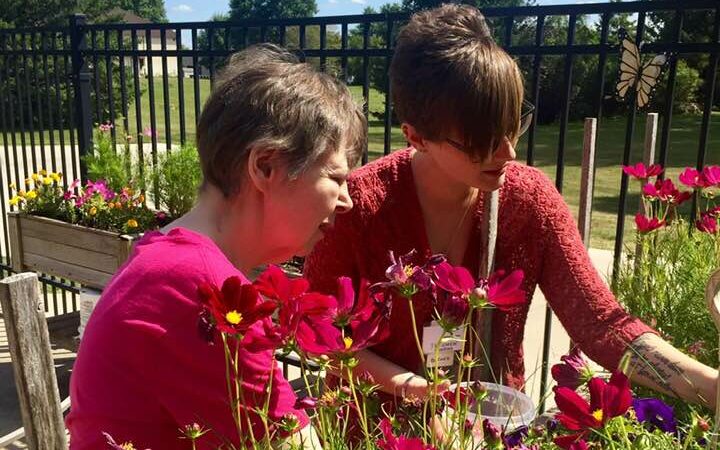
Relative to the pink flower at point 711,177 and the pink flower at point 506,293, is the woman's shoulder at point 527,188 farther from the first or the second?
the pink flower at point 506,293

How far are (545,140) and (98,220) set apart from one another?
14.0m

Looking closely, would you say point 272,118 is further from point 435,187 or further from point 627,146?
point 627,146

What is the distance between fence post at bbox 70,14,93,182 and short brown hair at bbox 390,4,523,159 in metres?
3.34

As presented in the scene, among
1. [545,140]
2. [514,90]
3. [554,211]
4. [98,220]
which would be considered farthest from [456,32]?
[545,140]

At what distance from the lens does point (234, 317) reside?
23.2 inches

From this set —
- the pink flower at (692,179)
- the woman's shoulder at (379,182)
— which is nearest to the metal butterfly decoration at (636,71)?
the pink flower at (692,179)

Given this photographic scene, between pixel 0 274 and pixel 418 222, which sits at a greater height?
pixel 418 222

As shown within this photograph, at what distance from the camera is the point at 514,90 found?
129 cm

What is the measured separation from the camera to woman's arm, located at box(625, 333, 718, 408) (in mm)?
977

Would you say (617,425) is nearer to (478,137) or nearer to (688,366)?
(688,366)

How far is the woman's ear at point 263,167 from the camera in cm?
102

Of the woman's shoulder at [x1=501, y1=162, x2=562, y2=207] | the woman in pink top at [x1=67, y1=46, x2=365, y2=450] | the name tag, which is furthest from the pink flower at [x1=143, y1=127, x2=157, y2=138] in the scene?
the name tag

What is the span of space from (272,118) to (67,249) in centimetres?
296

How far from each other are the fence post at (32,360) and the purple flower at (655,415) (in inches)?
43.8
